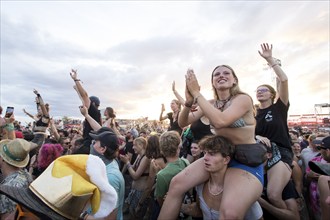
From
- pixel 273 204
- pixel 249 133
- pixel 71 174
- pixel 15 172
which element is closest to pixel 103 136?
pixel 15 172

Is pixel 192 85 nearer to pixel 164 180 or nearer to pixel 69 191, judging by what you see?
pixel 164 180

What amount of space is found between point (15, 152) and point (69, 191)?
1691mm

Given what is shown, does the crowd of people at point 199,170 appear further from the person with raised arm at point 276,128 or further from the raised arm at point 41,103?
the raised arm at point 41,103

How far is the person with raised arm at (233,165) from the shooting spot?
2.38 meters

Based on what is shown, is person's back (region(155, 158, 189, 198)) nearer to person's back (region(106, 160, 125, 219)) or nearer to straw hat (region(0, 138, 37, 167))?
person's back (region(106, 160, 125, 219))

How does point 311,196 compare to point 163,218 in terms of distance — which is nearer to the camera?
point 163,218

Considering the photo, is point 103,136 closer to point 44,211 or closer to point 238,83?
point 44,211

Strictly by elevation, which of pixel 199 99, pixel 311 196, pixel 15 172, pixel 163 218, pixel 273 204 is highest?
pixel 199 99

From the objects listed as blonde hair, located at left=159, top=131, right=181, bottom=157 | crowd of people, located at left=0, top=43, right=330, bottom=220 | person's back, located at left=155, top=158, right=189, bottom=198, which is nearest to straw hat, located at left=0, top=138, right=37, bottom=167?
crowd of people, located at left=0, top=43, right=330, bottom=220

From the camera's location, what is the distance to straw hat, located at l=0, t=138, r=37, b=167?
280cm

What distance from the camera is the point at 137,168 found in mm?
5594

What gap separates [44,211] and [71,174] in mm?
261

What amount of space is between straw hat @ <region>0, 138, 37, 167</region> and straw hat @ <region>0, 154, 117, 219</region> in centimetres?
115

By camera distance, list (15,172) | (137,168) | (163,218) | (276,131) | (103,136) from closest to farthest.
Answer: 1. (163,218)
2. (15,172)
3. (103,136)
4. (276,131)
5. (137,168)
